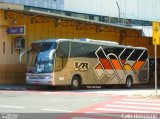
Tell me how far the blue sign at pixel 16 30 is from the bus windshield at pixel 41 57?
1852 millimetres

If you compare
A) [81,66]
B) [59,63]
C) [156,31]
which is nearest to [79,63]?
[81,66]

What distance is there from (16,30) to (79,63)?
514 cm

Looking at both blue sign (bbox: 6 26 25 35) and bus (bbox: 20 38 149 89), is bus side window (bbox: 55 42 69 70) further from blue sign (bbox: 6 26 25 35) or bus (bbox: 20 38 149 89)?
blue sign (bbox: 6 26 25 35)

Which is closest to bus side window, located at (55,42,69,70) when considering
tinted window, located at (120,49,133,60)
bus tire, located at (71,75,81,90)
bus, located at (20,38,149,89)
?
bus, located at (20,38,149,89)

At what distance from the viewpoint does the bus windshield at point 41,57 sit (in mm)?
29641

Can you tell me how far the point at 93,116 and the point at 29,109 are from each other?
106 inches

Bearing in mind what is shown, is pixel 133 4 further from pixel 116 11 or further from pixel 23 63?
pixel 23 63

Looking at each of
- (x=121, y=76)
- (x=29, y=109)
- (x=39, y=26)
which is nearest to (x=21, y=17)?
(x=39, y=26)

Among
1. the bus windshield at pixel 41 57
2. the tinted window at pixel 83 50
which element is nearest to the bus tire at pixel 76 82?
the tinted window at pixel 83 50

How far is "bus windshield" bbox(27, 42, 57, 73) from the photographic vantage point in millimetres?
29641

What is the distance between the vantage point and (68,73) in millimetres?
30500

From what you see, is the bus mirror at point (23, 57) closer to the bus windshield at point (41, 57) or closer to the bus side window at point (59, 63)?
the bus windshield at point (41, 57)

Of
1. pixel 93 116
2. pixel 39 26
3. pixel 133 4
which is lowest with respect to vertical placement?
pixel 93 116

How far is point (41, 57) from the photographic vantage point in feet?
99.6
